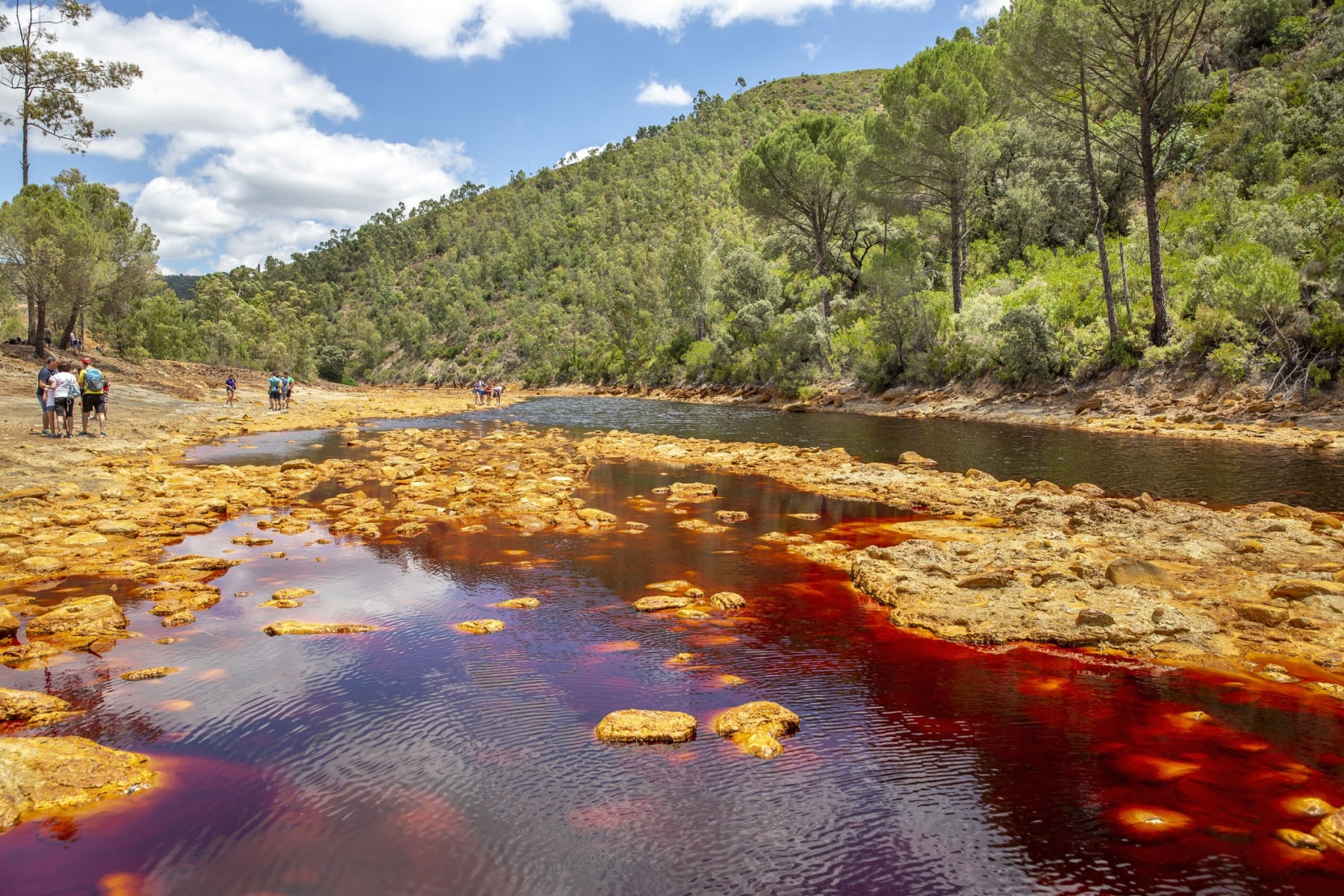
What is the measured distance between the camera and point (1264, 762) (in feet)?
20.6

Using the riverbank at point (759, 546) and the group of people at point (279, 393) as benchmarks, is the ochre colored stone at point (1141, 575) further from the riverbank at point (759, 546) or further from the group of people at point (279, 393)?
the group of people at point (279, 393)

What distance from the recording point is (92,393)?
2391 centimetres

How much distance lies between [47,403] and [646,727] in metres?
25.7

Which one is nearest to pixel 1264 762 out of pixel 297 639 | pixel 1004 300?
pixel 297 639

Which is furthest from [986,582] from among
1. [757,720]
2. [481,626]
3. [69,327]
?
[69,327]

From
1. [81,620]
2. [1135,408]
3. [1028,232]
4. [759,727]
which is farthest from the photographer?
[1028,232]

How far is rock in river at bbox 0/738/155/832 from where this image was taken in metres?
5.54

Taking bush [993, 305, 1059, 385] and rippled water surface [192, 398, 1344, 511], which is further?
bush [993, 305, 1059, 385]

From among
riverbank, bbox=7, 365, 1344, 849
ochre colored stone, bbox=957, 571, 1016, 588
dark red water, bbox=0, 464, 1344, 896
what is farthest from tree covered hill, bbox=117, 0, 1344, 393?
dark red water, bbox=0, 464, 1344, 896

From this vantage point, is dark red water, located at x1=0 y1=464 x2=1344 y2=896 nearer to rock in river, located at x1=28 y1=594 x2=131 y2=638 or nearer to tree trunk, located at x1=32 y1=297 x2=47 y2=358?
rock in river, located at x1=28 y1=594 x2=131 y2=638

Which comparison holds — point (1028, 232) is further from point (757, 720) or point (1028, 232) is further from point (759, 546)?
point (757, 720)

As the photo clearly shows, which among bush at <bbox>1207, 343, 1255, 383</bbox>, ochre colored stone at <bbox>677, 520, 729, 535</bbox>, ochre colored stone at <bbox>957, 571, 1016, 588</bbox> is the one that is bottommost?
ochre colored stone at <bbox>677, 520, 729, 535</bbox>

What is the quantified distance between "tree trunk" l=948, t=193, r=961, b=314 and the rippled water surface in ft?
30.1

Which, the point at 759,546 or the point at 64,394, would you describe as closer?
the point at 759,546
